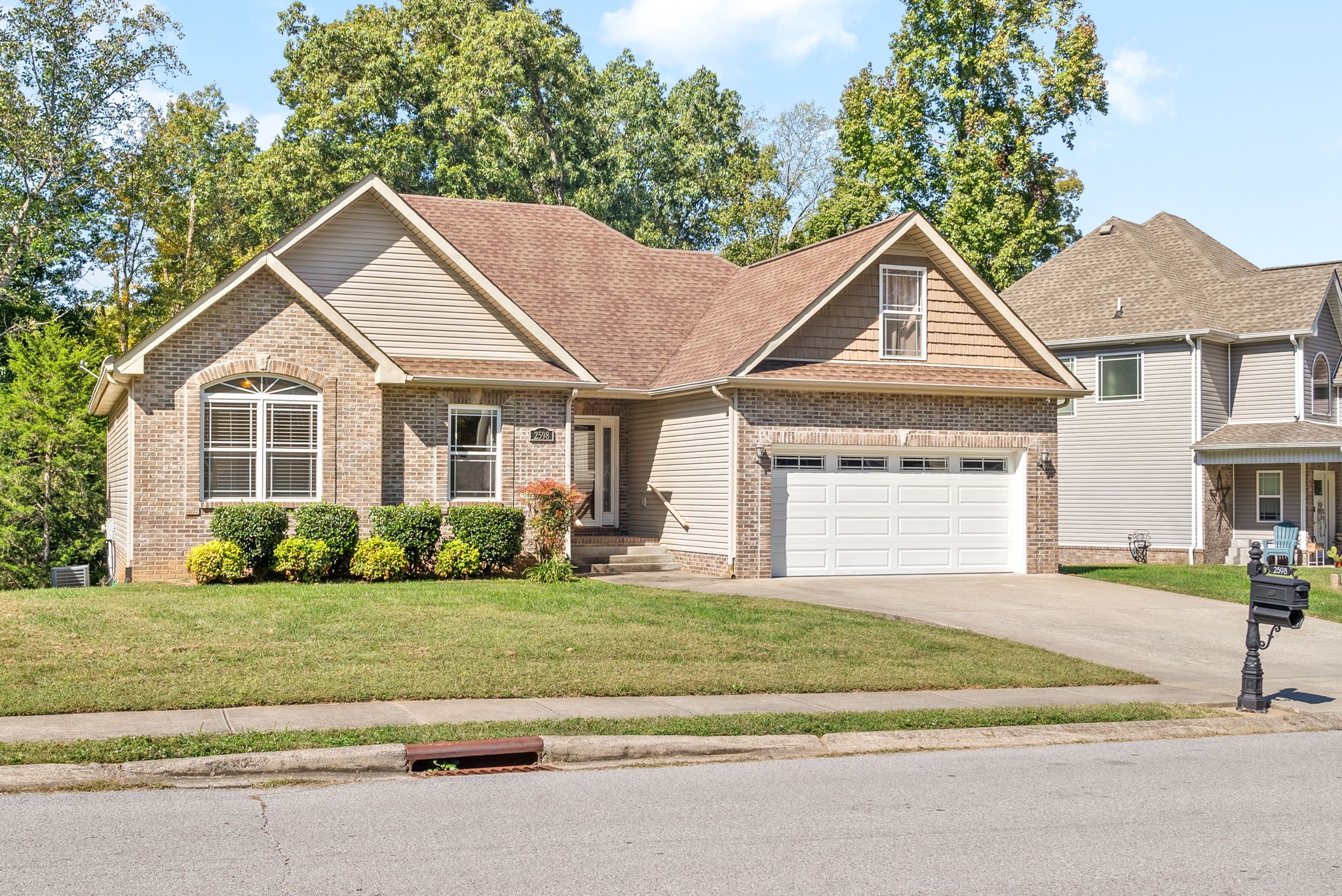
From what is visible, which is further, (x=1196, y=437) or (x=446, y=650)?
(x=1196, y=437)

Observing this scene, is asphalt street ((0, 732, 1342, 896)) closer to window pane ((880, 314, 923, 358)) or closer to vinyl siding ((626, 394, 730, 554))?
vinyl siding ((626, 394, 730, 554))

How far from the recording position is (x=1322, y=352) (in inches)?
1241

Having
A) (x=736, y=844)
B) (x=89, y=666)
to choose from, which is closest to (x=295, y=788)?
(x=736, y=844)

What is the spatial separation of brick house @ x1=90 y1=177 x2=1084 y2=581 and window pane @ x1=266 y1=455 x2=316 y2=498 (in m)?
0.03

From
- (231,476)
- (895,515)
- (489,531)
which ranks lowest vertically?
(489,531)

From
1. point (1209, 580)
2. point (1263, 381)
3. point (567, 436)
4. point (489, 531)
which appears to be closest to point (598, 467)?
point (567, 436)

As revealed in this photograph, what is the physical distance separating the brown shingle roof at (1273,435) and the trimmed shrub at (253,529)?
20.9 meters

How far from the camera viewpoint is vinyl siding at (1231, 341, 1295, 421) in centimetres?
3011

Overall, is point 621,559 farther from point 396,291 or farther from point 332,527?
point 396,291

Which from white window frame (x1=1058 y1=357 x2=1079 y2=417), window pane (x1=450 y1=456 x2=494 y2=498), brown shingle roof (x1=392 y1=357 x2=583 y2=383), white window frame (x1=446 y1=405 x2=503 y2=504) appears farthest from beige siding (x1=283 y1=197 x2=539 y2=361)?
white window frame (x1=1058 y1=357 x2=1079 y2=417)

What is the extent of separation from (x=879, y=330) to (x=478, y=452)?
761 cm

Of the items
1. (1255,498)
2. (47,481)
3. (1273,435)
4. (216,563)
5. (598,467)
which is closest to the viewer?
(216,563)

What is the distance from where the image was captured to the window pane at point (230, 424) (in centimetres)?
1991

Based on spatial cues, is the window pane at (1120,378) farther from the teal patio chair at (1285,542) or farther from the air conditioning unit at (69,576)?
the air conditioning unit at (69,576)
